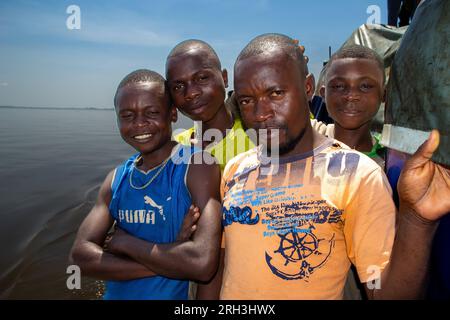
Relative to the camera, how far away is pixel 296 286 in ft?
4.40

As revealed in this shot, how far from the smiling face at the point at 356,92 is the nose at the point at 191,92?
3.56 feet

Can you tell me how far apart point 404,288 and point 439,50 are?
861mm

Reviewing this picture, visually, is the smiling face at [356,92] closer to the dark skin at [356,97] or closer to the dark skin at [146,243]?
the dark skin at [356,97]

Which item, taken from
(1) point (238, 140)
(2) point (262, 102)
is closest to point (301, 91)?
(2) point (262, 102)

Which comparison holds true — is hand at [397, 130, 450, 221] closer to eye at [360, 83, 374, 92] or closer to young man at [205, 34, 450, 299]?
young man at [205, 34, 450, 299]

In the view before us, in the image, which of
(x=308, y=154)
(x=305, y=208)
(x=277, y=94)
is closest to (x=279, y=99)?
(x=277, y=94)

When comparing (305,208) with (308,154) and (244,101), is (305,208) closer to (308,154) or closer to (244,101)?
(308,154)

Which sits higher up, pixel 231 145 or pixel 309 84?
pixel 309 84

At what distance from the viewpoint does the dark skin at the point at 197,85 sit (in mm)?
2197

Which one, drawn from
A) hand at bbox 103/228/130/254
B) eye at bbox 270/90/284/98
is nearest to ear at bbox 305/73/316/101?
eye at bbox 270/90/284/98

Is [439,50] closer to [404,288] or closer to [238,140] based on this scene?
[404,288]

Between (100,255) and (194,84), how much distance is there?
51.5 inches

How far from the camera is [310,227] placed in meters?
1.34

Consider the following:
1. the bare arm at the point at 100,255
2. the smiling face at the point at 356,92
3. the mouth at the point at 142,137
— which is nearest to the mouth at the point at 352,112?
the smiling face at the point at 356,92
